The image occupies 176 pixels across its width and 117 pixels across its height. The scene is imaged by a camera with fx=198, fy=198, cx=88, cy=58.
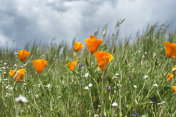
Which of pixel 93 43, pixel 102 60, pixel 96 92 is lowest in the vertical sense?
pixel 96 92

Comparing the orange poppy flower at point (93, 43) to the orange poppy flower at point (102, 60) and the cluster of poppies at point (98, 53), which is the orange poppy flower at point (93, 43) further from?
the orange poppy flower at point (102, 60)

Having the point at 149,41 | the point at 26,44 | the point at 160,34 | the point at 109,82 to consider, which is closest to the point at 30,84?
the point at 109,82

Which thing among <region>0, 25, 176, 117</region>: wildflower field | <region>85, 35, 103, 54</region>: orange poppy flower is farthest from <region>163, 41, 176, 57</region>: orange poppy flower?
<region>85, 35, 103, 54</region>: orange poppy flower

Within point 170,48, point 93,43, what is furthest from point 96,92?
point 170,48

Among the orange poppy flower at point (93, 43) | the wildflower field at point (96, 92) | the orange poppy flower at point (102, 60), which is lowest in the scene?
the wildflower field at point (96, 92)

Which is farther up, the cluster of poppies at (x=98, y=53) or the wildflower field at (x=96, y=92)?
the cluster of poppies at (x=98, y=53)

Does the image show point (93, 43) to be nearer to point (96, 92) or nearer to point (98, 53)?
point (98, 53)

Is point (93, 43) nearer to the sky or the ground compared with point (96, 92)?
nearer to the sky

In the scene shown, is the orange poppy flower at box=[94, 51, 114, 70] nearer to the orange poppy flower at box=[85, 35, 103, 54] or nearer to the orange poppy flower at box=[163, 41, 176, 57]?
the orange poppy flower at box=[85, 35, 103, 54]

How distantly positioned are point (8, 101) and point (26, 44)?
3.15 m

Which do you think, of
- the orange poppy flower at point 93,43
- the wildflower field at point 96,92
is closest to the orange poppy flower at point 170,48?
the wildflower field at point 96,92

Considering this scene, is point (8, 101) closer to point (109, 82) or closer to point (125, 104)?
point (109, 82)

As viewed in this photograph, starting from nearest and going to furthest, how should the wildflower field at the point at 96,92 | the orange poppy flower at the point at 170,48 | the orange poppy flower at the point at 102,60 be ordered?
the orange poppy flower at the point at 102,60
the wildflower field at the point at 96,92
the orange poppy flower at the point at 170,48

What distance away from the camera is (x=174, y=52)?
190 centimetres
